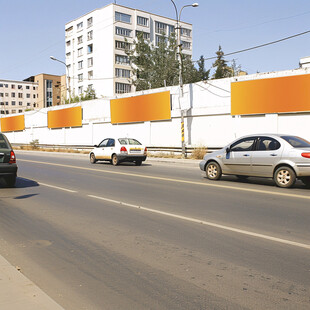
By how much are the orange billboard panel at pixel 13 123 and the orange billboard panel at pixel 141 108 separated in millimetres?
25159

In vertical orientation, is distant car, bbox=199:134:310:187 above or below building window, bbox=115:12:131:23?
below

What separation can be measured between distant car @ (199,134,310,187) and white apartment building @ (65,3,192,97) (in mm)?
59979

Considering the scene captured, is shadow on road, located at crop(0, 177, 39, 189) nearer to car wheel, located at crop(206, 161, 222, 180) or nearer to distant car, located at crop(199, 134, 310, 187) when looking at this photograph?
car wheel, located at crop(206, 161, 222, 180)

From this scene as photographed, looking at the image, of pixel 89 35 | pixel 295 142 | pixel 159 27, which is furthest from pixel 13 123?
pixel 295 142

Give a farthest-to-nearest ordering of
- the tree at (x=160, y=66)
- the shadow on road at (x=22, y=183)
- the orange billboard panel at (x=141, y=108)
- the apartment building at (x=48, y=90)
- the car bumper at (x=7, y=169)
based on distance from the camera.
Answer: the apartment building at (x=48, y=90) < the tree at (x=160, y=66) < the orange billboard panel at (x=141, y=108) < the shadow on road at (x=22, y=183) < the car bumper at (x=7, y=169)

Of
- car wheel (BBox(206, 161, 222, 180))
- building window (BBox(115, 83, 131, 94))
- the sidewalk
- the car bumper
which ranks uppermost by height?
building window (BBox(115, 83, 131, 94))

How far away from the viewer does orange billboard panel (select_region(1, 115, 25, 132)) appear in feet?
179

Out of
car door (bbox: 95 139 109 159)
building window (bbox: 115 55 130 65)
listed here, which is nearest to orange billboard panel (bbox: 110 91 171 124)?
car door (bbox: 95 139 109 159)

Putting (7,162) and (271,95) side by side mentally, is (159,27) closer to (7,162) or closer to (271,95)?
(271,95)

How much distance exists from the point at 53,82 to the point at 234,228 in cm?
12951

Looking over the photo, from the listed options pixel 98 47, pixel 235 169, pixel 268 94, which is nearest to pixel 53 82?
pixel 98 47

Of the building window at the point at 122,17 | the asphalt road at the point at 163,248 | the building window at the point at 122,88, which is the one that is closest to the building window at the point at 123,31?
the building window at the point at 122,17

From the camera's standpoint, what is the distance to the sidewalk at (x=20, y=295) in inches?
124

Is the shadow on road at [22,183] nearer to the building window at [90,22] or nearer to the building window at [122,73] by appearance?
the building window at [122,73]
